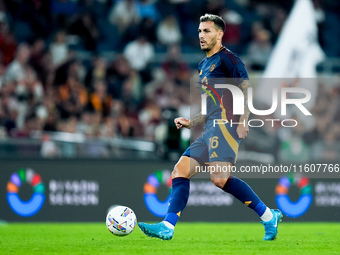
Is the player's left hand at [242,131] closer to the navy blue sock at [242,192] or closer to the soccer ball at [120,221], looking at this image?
the navy blue sock at [242,192]

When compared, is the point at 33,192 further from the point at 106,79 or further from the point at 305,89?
the point at 305,89

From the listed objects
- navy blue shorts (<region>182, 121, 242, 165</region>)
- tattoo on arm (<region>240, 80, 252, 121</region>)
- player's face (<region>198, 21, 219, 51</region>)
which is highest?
player's face (<region>198, 21, 219, 51</region>)

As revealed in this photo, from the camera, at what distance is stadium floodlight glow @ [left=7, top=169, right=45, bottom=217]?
35.3 feet

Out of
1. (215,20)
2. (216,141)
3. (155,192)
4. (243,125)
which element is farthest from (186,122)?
(155,192)

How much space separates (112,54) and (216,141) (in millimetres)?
7551

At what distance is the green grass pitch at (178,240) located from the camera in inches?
255

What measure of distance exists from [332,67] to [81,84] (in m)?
5.26

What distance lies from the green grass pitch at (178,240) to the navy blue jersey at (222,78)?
1.35 metres

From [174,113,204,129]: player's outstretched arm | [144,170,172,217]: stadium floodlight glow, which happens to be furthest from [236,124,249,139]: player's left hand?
[144,170,172,217]: stadium floodlight glow

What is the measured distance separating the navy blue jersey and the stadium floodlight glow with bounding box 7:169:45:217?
15.0 ft

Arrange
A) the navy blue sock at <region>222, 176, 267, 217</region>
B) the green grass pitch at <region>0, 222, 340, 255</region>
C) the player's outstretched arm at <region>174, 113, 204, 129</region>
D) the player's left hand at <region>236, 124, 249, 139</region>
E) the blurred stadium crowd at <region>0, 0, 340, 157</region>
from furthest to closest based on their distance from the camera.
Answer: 1. the blurred stadium crowd at <region>0, 0, 340, 157</region>
2. the player's outstretched arm at <region>174, 113, 204, 129</region>
3. the navy blue sock at <region>222, 176, 267, 217</region>
4. the player's left hand at <region>236, 124, 249, 139</region>
5. the green grass pitch at <region>0, 222, 340, 255</region>

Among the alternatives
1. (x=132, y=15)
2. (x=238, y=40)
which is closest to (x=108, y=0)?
(x=132, y=15)

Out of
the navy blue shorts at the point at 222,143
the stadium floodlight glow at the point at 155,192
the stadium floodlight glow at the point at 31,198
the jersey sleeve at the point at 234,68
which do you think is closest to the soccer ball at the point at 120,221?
the navy blue shorts at the point at 222,143

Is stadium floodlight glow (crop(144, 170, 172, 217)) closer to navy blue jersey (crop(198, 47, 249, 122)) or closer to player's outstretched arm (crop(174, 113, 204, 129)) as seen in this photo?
player's outstretched arm (crop(174, 113, 204, 129))
